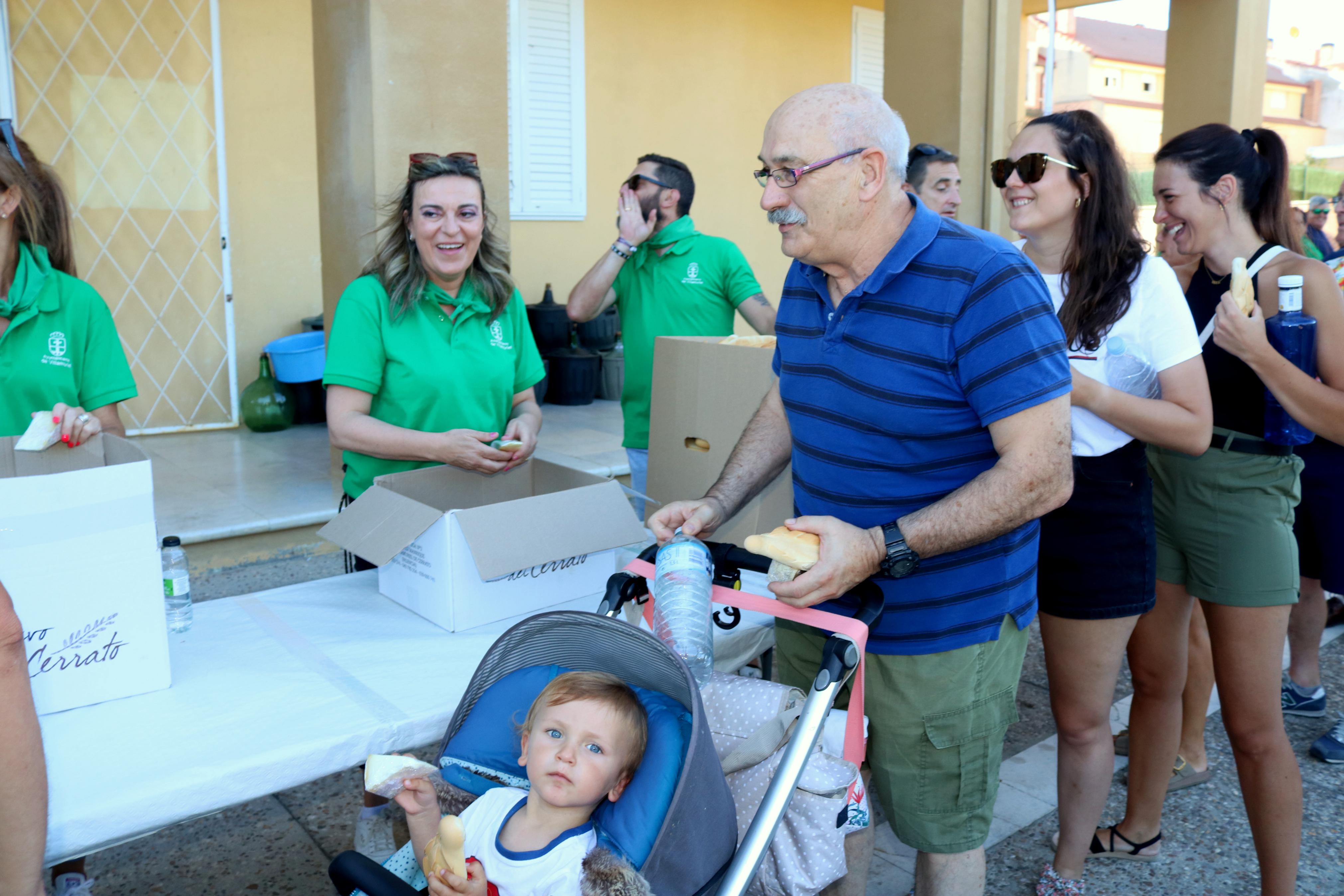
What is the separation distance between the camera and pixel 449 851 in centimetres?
148

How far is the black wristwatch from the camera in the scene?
1.74 metres

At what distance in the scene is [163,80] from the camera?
6.66m

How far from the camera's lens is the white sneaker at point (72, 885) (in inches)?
89.9

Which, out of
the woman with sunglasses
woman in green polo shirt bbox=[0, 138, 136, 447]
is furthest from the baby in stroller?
woman in green polo shirt bbox=[0, 138, 136, 447]

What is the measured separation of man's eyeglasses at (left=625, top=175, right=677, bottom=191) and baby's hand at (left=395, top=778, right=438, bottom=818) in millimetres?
3067

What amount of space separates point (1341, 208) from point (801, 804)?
675 cm

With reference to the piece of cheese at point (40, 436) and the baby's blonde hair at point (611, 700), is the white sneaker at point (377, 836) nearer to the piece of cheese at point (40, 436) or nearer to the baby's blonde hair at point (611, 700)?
the baby's blonde hair at point (611, 700)

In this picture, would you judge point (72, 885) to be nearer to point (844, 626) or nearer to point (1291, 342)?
point (844, 626)

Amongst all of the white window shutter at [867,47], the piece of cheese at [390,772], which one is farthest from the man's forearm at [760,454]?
the white window shutter at [867,47]

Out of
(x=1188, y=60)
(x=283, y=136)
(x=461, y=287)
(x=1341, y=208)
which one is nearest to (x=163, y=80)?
(x=283, y=136)

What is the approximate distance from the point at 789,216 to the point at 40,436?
5.22ft

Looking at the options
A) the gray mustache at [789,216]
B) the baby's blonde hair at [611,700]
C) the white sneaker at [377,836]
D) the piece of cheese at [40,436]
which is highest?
the gray mustache at [789,216]

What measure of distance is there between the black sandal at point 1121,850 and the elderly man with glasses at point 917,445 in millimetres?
1112

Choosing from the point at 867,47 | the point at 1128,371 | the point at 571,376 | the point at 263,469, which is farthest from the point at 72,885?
the point at 867,47
